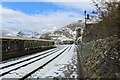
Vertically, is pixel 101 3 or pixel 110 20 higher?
pixel 101 3

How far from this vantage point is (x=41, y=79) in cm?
1234

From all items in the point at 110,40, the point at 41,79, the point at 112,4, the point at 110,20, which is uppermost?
the point at 112,4

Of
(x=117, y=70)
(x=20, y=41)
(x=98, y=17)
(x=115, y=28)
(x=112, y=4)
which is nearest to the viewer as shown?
(x=117, y=70)

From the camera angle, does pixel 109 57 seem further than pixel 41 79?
No

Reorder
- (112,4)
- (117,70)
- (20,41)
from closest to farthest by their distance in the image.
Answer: (117,70) → (112,4) → (20,41)

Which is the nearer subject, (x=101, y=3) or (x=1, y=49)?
(x=101, y=3)

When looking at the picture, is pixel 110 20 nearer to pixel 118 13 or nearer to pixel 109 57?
pixel 118 13

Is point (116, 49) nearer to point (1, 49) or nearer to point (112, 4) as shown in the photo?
point (112, 4)

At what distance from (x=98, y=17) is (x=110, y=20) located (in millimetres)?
2773

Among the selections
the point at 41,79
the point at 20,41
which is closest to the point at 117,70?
the point at 41,79

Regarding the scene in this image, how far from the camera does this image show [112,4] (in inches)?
319

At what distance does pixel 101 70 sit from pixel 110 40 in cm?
105

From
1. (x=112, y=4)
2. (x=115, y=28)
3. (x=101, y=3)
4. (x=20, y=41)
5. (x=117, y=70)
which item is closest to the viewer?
(x=117, y=70)

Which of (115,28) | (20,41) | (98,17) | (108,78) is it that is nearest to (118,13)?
(115,28)
